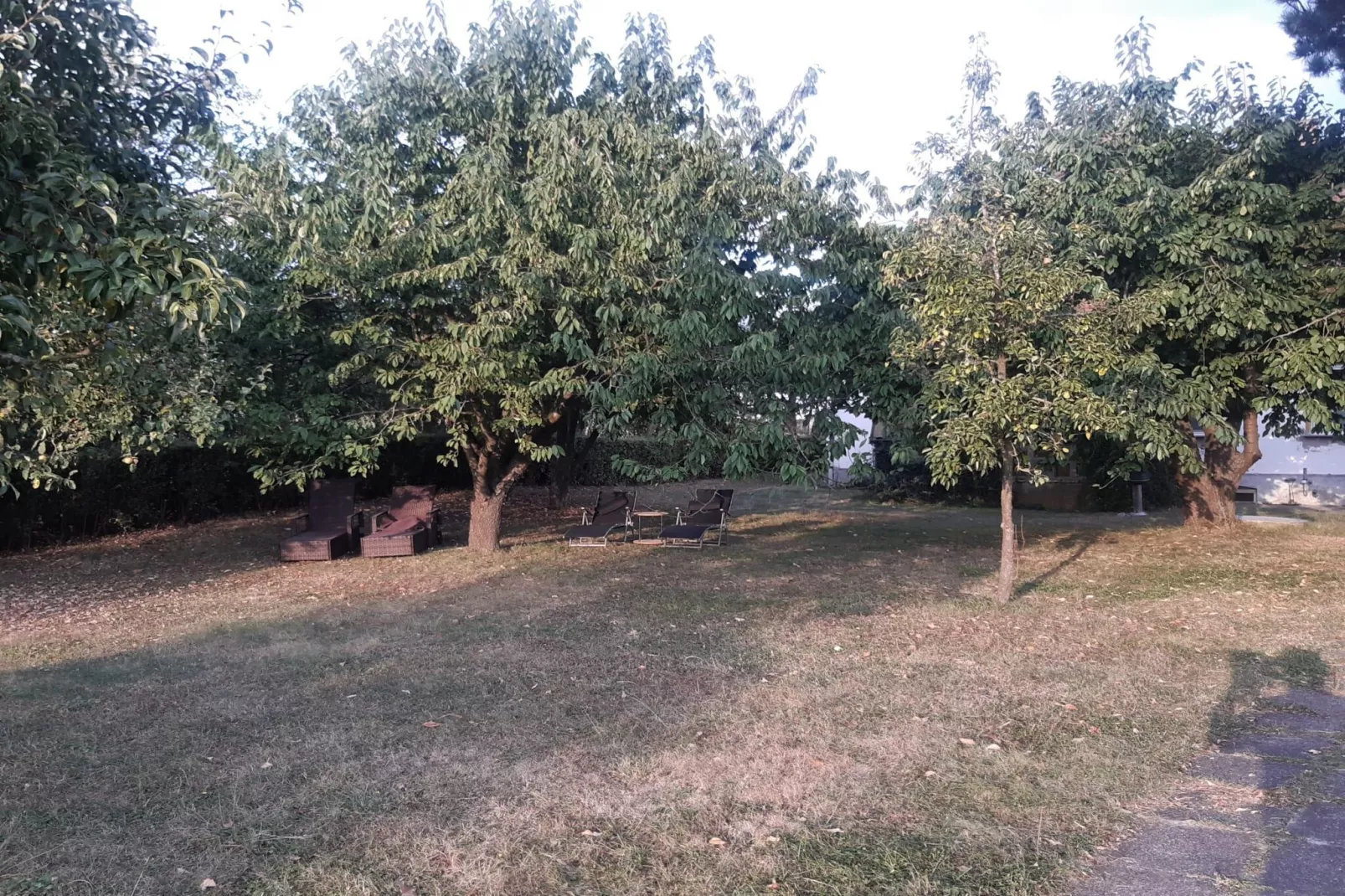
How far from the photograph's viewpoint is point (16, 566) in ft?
37.4

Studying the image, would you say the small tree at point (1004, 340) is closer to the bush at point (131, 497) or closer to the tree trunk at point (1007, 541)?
the tree trunk at point (1007, 541)

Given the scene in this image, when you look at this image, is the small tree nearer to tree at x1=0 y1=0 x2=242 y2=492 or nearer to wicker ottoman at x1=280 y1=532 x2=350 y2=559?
tree at x1=0 y1=0 x2=242 y2=492

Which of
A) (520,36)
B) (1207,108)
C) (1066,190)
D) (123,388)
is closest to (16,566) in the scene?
(123,388)

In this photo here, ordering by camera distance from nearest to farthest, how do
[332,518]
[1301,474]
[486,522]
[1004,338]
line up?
1. [1004,338]
2. [486,522]
3. [332,518]
4. [1301,474]

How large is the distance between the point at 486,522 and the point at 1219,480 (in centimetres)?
1112

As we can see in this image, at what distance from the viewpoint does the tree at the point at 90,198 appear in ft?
10.5

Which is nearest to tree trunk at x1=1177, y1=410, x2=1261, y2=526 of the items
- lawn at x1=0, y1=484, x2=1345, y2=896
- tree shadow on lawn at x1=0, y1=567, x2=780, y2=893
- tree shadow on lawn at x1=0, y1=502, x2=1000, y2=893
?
lawn at x1=0, y1=484, x2=1345, y2=896

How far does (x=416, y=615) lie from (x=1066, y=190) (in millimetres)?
8025

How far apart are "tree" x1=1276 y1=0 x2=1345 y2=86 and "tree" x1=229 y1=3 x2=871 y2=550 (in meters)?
5.57

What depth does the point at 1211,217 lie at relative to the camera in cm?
1066

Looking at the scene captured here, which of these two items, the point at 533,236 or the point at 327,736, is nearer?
the point at 327,736

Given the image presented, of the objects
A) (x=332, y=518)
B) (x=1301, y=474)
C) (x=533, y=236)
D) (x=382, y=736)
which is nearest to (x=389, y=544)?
(x=332, y=518)

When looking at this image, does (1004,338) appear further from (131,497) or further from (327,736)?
(131,497)

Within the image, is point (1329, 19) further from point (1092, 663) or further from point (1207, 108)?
point (1092, 663)
